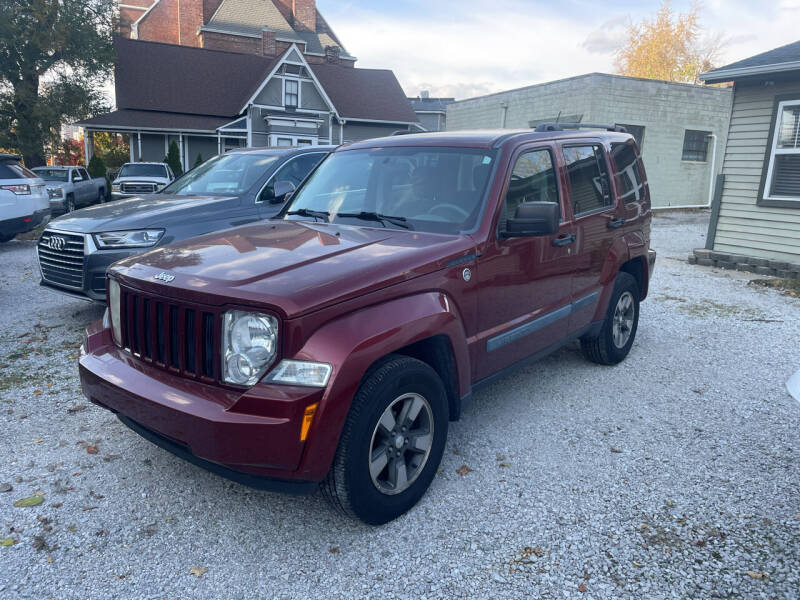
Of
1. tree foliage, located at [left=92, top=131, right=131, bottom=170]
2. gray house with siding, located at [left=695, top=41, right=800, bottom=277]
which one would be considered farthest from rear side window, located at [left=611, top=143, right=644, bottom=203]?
tree foliage, located at [left=92, top=131, right=131, bottom=170]

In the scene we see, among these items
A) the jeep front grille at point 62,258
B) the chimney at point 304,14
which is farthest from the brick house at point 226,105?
the jeep front grille at point 62,258

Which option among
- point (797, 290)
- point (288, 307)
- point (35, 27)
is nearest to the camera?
point (288, 307)

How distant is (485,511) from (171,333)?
1.93 m

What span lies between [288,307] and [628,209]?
377 cm

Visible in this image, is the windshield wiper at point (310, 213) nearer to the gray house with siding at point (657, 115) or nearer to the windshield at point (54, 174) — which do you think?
the gray house with siding at point (657, 115)

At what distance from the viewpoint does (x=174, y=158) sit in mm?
28312

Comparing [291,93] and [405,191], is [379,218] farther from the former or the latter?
[291,93]

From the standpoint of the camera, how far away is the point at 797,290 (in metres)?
9.19

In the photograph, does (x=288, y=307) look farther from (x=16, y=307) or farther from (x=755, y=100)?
(x=755, y=100)

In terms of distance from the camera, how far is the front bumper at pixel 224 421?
103 inches

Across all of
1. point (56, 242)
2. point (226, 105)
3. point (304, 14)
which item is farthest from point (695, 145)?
point (304, 14)

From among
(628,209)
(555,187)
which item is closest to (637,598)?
(555,187)

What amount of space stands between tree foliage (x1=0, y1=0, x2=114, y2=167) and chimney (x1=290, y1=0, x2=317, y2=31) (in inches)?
884

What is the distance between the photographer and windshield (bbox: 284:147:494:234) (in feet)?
12.5
